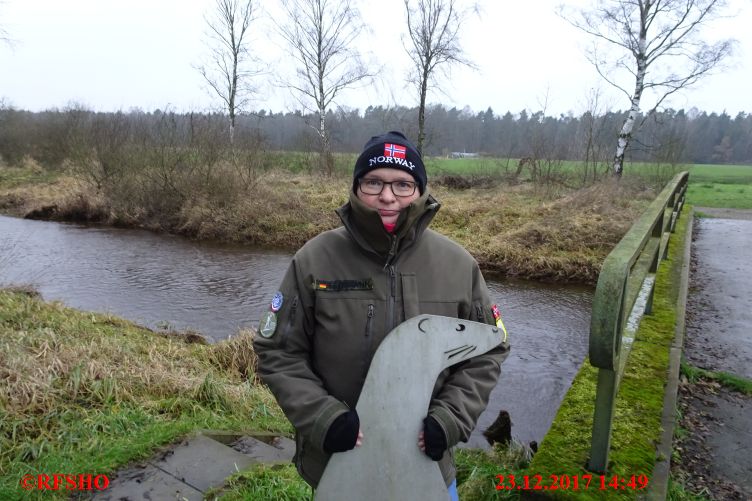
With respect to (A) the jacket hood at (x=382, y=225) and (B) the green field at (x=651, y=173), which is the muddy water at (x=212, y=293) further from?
(B) the green field at (x=651, y=173)

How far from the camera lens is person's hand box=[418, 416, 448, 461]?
1.63m

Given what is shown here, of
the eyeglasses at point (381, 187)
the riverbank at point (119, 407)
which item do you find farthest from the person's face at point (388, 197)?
the riverbank at point (119, 407)

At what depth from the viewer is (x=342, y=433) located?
5.27 ft

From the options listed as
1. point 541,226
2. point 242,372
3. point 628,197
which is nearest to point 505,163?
point 628,197

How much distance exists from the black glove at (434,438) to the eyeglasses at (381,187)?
2.55 ft

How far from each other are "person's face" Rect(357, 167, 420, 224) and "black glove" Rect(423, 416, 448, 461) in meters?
0.69

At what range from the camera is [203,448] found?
11.1 ft

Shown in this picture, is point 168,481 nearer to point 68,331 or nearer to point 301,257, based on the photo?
point 301,257

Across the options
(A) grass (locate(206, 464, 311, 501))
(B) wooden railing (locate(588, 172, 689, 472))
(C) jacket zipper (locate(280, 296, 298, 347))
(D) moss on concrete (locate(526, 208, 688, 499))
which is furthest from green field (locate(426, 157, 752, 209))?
(C) jacket zipper (locate(280, 296, 298, 347))

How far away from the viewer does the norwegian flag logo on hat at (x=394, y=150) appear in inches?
70.6

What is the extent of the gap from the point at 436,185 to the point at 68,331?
17231 mm

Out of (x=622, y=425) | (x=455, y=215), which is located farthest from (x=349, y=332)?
(x=455, y=215)

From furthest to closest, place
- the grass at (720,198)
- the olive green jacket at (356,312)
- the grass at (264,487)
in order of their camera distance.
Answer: the grass at (720,198) → the grass at (264,487) → the olive green jacket at (356,312)

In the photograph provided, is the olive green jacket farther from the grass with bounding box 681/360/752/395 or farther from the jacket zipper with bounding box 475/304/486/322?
the grass with bounding box 681/360/752/395
